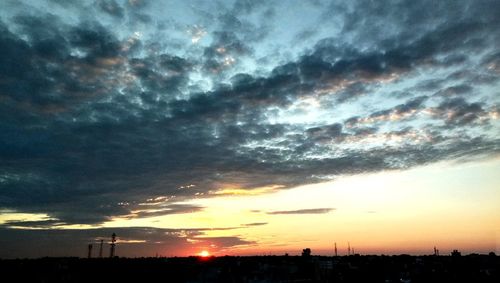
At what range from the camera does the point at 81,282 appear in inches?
3403

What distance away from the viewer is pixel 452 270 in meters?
110

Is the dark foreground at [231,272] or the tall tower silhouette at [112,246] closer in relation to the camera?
the dark foreground at [231,272]

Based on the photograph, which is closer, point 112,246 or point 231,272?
point 231,272

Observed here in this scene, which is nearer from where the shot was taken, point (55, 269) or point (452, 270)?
point (55, 269)

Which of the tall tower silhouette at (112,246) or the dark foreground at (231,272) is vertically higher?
the tall tower silhouette at (112,246)

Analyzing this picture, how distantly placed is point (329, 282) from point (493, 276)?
41712mm

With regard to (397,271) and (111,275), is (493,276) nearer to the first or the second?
(397,271)

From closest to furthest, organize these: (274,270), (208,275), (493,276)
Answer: (208,275) → (274,270) → (493,276)

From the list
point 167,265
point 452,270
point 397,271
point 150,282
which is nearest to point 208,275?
point 150,282

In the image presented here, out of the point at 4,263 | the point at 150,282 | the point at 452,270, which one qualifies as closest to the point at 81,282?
the point at 150,282

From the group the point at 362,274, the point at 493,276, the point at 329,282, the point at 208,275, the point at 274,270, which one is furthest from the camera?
the point at 362,274

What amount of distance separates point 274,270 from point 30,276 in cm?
4939

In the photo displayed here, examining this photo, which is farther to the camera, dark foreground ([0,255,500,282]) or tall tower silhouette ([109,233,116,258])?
Answer: tall tower silhouette ([109,233,116,258])

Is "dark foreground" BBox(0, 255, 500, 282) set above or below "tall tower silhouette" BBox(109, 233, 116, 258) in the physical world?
below
